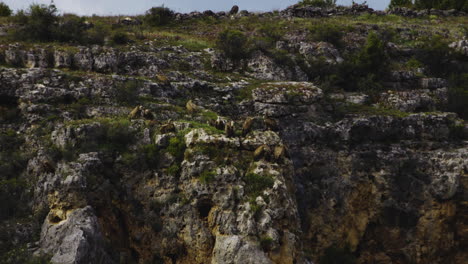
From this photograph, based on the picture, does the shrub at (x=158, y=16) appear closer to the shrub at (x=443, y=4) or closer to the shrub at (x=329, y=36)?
the shrub at (x=329, y=36)

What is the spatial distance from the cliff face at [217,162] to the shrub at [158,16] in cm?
1158

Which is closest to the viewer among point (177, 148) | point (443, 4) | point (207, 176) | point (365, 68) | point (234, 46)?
point (207, 176)

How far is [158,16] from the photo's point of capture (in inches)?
1774

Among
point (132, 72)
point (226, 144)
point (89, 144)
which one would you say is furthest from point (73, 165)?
point (132, 72)

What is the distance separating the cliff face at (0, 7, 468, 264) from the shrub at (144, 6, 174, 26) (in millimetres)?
11584

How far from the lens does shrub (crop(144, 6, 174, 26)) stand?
44812 millimetres

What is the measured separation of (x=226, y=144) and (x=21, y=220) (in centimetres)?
951

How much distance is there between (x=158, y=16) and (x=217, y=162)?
107 feet

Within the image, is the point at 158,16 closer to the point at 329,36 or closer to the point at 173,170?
the point at 329,36

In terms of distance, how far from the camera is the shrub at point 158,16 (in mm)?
44812

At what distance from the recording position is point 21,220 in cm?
1606

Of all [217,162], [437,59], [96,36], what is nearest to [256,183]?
A: [217,162]

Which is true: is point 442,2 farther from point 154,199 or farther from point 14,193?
point 14,193

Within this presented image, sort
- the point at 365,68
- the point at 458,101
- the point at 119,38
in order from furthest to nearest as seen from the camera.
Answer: the point at 119,38 → the point at 365,68 → the point at 458,101
